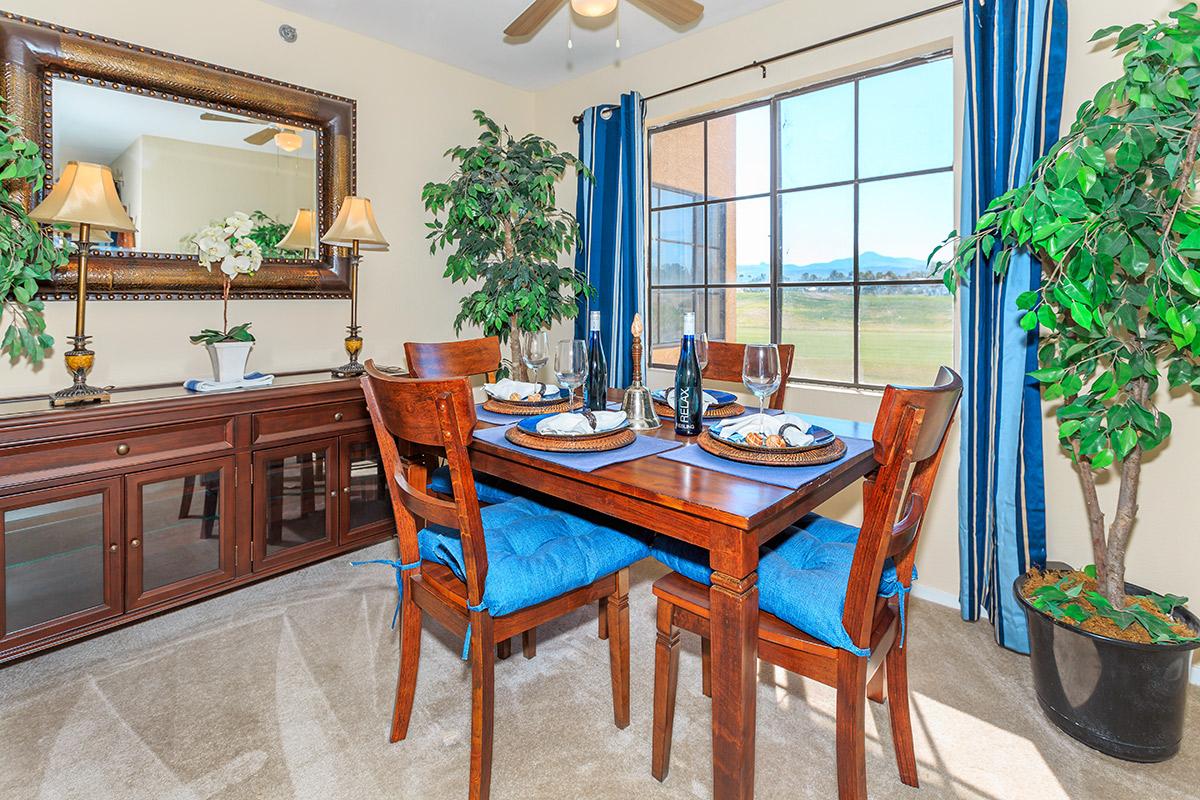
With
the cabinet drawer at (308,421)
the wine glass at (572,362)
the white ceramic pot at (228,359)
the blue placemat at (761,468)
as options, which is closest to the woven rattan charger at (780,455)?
the blue placemat at (761,468)

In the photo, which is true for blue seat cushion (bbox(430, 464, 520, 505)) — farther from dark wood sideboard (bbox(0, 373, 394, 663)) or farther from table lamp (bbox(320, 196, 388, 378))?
table lamp (bbox(320, 196, 388, 378))

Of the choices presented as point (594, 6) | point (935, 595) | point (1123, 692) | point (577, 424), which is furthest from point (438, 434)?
point (935, 595)

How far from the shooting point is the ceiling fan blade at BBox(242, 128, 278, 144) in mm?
2840

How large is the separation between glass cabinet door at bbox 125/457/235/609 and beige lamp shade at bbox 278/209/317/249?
44.3 inches

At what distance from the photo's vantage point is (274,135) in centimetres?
291

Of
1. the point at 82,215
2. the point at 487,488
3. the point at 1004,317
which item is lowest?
the point at 487,488

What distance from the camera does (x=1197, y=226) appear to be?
4.71 feet

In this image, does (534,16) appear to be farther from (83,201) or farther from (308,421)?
(308,421)

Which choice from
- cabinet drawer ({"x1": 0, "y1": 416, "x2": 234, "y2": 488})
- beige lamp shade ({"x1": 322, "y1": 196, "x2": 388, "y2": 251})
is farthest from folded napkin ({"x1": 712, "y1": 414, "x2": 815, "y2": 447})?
beige lamp shade ({"x1": 322, "y1": 196, "x2": 388, "y2": 251})

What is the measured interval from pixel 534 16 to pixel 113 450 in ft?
6.72

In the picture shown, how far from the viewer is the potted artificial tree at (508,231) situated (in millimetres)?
3135

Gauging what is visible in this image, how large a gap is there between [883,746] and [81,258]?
2.99 m

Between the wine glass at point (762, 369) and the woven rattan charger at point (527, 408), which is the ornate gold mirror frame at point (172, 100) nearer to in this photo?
the woven rattan charger at point (527, 408)

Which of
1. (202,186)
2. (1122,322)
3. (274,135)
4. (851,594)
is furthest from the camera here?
(274,135)
